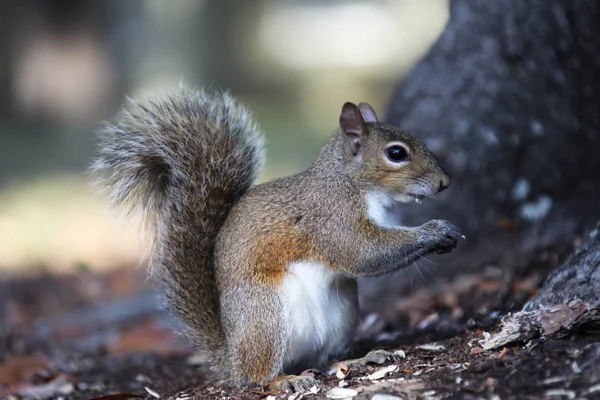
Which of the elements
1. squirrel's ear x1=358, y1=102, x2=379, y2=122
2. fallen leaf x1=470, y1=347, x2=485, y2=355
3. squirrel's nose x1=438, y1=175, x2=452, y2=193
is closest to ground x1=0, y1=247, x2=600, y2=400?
fallen leaf x1=470, y1=347, x2=485, y2=355

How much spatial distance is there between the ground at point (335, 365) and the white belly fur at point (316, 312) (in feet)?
0.37

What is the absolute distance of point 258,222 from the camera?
9.77 feet

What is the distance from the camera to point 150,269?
321 cm

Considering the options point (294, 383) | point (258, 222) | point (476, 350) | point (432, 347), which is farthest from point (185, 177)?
point (476, 350)

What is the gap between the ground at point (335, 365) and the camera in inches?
92.7

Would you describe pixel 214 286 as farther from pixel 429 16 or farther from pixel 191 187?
pixel 429 16

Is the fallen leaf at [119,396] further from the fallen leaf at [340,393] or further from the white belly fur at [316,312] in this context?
the fallen leaf at [340,393]

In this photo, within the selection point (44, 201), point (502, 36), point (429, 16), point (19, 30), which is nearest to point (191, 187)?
point (502, 36)

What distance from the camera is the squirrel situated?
289cm

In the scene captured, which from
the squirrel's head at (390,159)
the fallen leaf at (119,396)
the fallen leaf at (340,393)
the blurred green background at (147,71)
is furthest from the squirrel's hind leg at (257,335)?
the blurred green background at (147,71)

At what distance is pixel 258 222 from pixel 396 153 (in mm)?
533

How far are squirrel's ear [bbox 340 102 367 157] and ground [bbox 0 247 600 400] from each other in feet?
2.41

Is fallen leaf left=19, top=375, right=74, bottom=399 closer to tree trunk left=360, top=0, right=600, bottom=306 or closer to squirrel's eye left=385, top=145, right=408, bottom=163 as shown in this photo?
squirrel's eye left=385, top=145, right=408, bottom=163

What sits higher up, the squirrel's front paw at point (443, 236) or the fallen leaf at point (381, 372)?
the squirrel's front paw at point (443, 236)
